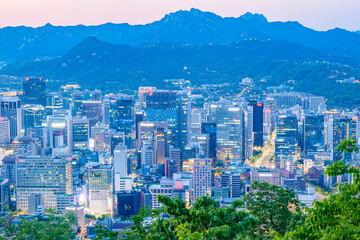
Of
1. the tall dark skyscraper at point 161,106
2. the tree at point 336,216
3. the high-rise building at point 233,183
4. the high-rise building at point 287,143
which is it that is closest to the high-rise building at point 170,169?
the high-rise building at point 233,183

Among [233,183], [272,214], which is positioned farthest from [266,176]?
[272,214]

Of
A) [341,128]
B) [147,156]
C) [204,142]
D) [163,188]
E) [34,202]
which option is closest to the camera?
[34,202]

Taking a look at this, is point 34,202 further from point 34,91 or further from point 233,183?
point 34,91

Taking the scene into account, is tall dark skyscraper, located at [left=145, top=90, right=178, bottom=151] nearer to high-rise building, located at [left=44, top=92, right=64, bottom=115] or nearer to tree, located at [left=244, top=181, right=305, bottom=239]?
high-rise building, located at [left=44, top=92, right=64, bottom=115]

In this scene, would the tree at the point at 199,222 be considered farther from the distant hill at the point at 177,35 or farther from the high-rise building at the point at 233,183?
the distant hill at the point at 177,35

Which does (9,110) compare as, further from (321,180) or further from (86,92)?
(321,180)

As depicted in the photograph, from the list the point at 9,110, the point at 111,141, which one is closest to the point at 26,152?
the point at 111,141
